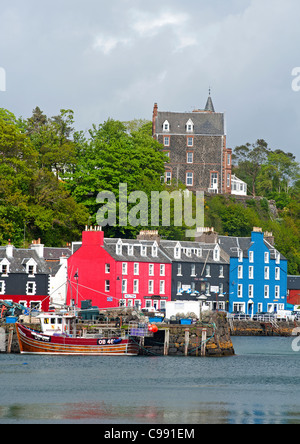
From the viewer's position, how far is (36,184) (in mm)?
121062

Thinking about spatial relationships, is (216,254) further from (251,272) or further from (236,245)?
(251,272)

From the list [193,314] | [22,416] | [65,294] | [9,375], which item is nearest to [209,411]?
[22,416]

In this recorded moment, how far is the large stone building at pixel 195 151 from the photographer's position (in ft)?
527

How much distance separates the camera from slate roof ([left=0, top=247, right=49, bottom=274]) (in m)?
105

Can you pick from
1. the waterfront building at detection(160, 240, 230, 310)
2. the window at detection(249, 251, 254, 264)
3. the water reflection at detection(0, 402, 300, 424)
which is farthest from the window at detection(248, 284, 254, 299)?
the water reflection at detection(0, 402, 300, 424)

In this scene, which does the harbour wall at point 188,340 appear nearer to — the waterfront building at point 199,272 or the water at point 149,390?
the water at point 149,390

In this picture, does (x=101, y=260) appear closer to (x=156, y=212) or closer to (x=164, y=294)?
(x=164, y=294)

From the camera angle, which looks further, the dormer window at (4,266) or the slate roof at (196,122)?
the slate roof at (196,122)

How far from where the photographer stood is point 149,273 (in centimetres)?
11562

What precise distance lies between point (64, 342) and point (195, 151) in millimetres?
84733

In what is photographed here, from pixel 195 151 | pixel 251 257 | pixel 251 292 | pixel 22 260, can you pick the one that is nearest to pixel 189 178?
pixel 195 151

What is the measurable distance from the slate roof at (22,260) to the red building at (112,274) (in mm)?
4118

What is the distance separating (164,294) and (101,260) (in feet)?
30.1

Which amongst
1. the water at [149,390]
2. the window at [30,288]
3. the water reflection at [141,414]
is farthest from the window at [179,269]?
the water reflection at [141,414]
